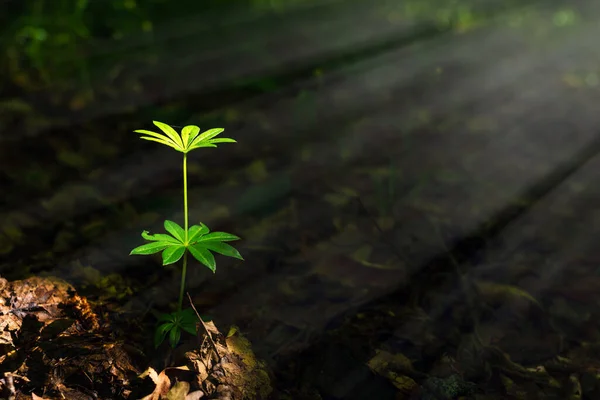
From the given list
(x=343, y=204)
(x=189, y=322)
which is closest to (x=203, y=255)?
(x=189, y=322)

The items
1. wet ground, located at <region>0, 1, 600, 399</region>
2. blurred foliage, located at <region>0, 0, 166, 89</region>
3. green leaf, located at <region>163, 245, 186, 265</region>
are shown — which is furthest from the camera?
blurred foliage, located at <region>0, 0, 166, 89</region>

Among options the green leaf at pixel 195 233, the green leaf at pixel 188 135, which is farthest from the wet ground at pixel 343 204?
the green leaf at pixel 188 135

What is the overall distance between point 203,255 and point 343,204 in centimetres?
100

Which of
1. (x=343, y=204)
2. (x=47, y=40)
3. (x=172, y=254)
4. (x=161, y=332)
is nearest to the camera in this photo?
(x=172, y=254)

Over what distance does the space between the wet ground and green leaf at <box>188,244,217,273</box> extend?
328mm

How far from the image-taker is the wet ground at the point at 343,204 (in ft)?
4.74

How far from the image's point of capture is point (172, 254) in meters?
1.09

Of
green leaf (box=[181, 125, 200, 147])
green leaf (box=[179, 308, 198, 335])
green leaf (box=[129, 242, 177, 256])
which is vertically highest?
green leaf (box=[181, 125, 200, 147])

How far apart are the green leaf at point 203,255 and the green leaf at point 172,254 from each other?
23 millimetres

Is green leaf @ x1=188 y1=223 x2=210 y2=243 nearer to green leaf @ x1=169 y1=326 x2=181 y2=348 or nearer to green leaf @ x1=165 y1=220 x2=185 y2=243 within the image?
green leaf @ x1=165 y1=220 x2=185 y2=243

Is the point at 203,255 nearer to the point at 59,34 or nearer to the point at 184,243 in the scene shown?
the point at 184,243

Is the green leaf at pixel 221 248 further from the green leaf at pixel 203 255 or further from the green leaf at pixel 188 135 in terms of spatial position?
the green leaf at pixel 188 135

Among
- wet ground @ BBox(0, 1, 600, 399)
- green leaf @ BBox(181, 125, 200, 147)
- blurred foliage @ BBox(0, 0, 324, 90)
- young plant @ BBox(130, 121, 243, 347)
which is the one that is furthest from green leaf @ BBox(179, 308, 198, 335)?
blurred foliage @ BBox(0, 0, 324, 90)

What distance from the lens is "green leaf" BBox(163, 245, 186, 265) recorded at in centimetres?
107
